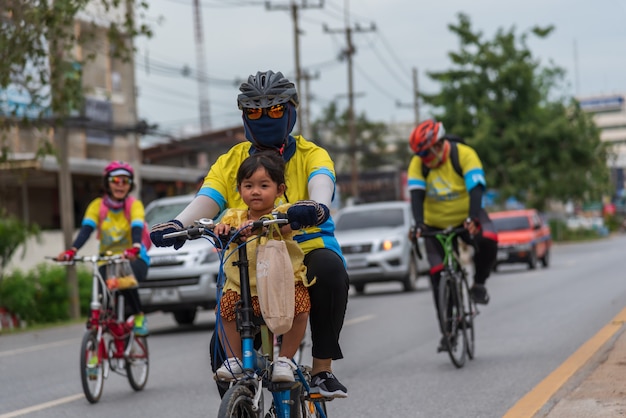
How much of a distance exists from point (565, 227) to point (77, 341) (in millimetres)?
63693

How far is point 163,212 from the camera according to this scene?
17203 millimetres

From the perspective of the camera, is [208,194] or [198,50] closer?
[208,194]

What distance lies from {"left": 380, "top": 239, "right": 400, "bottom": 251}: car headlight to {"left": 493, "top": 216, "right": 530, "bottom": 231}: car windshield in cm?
1042

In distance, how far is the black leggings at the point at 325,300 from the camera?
5297 mm

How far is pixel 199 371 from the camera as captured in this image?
11367 mm

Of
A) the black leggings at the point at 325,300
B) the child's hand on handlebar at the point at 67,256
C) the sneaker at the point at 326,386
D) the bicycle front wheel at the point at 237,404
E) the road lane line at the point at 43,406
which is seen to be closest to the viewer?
the bicycle front wheel at the point at 237,404

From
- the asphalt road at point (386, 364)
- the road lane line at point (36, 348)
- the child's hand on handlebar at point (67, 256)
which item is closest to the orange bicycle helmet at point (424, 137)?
the asphalt road at point (386, 364)

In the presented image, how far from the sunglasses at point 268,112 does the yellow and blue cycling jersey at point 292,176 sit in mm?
264

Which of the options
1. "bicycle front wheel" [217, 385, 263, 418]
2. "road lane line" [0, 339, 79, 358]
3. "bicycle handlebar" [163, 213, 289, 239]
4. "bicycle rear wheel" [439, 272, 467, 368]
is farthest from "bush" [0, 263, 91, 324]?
"bicycle front wheel" [217, 385, 263, 418]

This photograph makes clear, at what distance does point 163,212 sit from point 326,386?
39.3 ft

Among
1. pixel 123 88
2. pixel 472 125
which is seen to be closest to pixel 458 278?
pixel 123 88

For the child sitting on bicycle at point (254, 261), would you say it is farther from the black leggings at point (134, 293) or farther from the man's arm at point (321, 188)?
the black leggings at point (134, 293)

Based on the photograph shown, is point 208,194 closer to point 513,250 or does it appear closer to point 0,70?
point 0,70

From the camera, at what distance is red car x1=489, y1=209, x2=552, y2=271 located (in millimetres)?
30875
